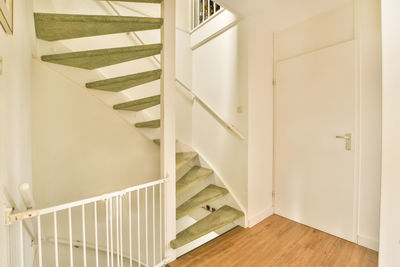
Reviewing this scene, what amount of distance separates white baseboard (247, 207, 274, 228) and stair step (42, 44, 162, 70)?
6.97ft

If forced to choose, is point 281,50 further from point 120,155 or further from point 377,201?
point 120,155

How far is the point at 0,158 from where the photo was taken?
0.77 metres

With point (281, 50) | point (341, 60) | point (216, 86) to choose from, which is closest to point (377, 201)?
point (341, 60)

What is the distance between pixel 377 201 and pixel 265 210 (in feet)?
3.61

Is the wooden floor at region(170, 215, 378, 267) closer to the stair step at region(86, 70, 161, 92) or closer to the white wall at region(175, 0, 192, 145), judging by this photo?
the white wall at region(175, 0, 192, 145)

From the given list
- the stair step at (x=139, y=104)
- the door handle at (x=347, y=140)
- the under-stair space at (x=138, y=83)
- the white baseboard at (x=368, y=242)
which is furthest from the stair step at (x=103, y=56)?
the white baseboard at (x=368, y=242)

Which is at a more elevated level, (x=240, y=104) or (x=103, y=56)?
(x=103, y=56)

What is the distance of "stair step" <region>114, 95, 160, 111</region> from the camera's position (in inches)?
71.6

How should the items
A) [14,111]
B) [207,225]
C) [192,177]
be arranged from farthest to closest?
[192,177] → [207,225] → [14,111]

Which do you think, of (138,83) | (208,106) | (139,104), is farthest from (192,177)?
(138,83)

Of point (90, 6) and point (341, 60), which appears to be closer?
point (341, 60)

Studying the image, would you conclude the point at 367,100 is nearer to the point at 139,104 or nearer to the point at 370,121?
the point at 370,121

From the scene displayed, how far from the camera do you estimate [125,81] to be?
67.3 inches

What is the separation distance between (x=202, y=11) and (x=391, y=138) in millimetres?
2917
